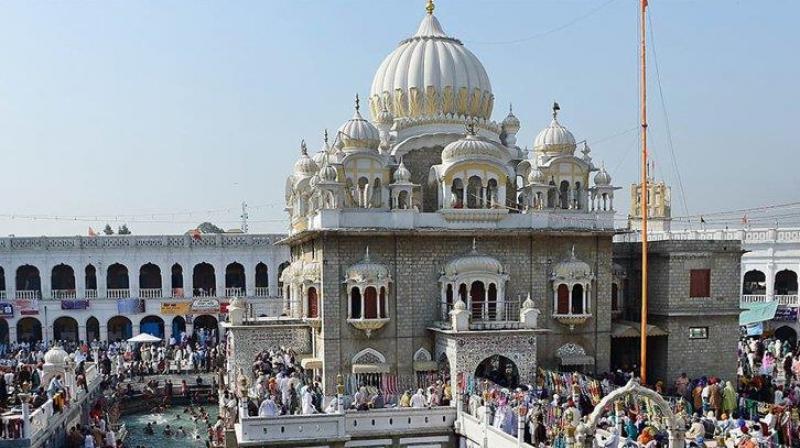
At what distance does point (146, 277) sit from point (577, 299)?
2650 centimetres

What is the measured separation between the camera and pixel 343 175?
2300 centimetres

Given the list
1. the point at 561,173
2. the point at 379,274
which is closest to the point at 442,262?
the point at 379,274

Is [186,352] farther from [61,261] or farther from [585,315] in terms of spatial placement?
[585,315]

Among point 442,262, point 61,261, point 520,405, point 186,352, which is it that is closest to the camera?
point 520,405

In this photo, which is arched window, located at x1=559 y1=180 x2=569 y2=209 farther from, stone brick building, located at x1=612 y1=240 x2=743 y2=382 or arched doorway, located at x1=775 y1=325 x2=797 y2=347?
arched doorway, located at x1=775 y1=325 x2=797 y2=347

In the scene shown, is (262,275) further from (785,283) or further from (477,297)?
(785,283)

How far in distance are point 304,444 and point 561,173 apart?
12.3 m

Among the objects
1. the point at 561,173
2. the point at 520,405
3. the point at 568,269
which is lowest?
the point at 520,405

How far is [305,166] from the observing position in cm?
2680

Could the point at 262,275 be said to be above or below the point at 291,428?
above

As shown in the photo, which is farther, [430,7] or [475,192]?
[430,7]

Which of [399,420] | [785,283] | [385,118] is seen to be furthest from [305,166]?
[785,283]

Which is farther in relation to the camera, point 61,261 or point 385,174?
point 61,261

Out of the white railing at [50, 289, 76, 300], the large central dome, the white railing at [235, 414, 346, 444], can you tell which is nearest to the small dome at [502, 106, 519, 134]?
the large central dome
